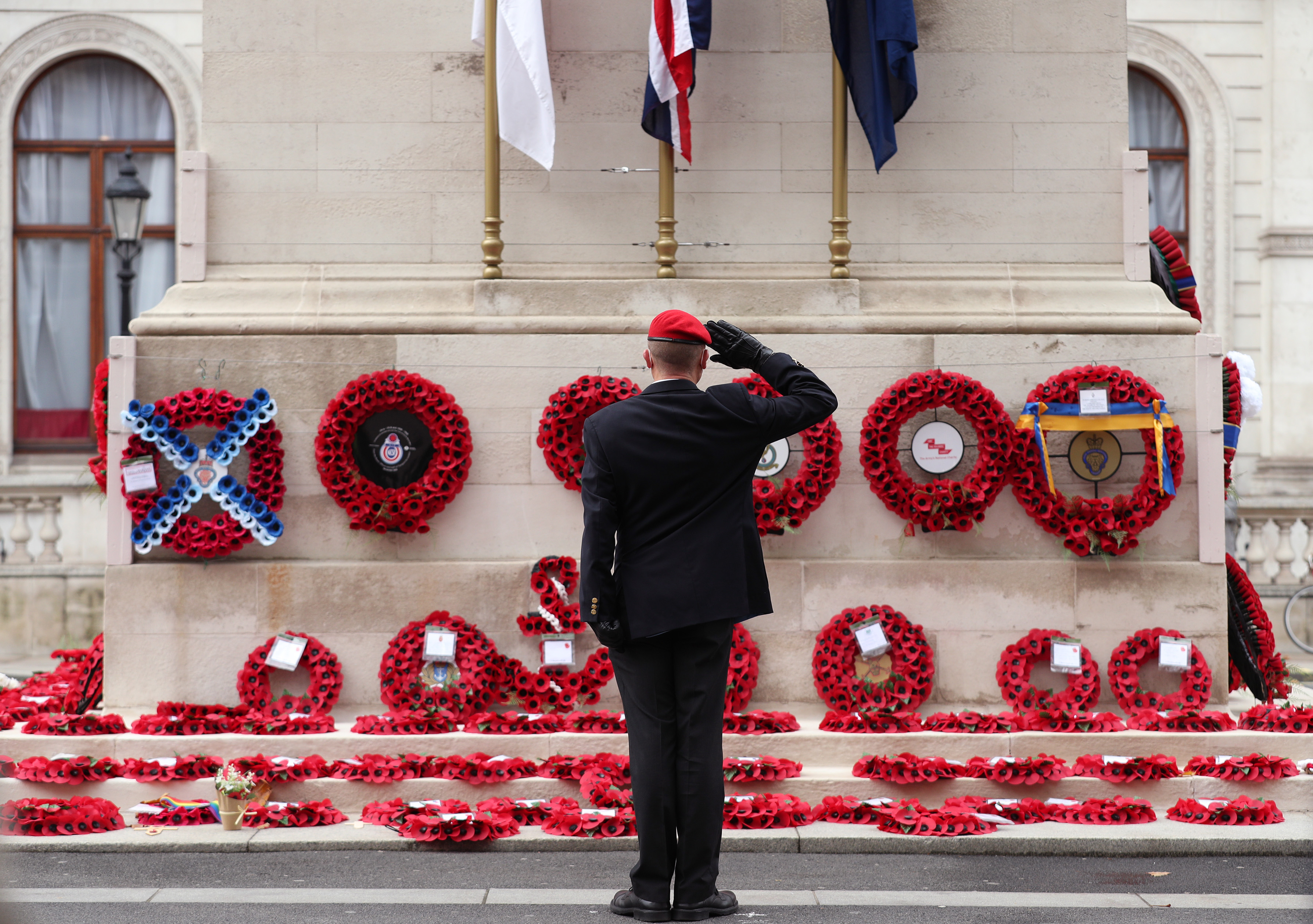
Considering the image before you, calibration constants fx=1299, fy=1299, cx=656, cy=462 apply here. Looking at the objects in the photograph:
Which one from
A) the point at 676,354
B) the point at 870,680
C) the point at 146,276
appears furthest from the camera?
the point at 146,276

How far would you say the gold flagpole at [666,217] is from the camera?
26.2 ft

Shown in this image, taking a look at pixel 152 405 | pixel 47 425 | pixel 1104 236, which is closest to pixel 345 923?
pixel 152 405

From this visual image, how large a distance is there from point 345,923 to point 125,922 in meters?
0.84

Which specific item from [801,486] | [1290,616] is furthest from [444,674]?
[1290,616]

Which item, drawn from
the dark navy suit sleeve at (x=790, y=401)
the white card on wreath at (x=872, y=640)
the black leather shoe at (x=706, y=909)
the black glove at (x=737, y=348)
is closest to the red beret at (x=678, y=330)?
the black glove at (x=737, y=348)

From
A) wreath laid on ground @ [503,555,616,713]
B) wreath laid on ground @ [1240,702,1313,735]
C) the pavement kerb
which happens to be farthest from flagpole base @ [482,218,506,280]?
wreath laid on ground @ [1240,702,1313,735]

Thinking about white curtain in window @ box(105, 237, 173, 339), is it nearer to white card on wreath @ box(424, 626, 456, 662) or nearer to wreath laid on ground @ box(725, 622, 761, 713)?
white card on wreath @ box(424, 626, 456, 662)

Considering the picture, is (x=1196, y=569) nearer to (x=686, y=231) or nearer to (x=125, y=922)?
(x=686, y=231)

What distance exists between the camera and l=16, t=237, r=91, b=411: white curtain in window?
56.0ft

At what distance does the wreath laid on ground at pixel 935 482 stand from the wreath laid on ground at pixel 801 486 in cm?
22

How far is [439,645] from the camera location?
7.52 meters

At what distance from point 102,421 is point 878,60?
5274 mm

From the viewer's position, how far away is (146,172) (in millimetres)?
17094

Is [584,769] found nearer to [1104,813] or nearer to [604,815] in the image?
[604,815]
